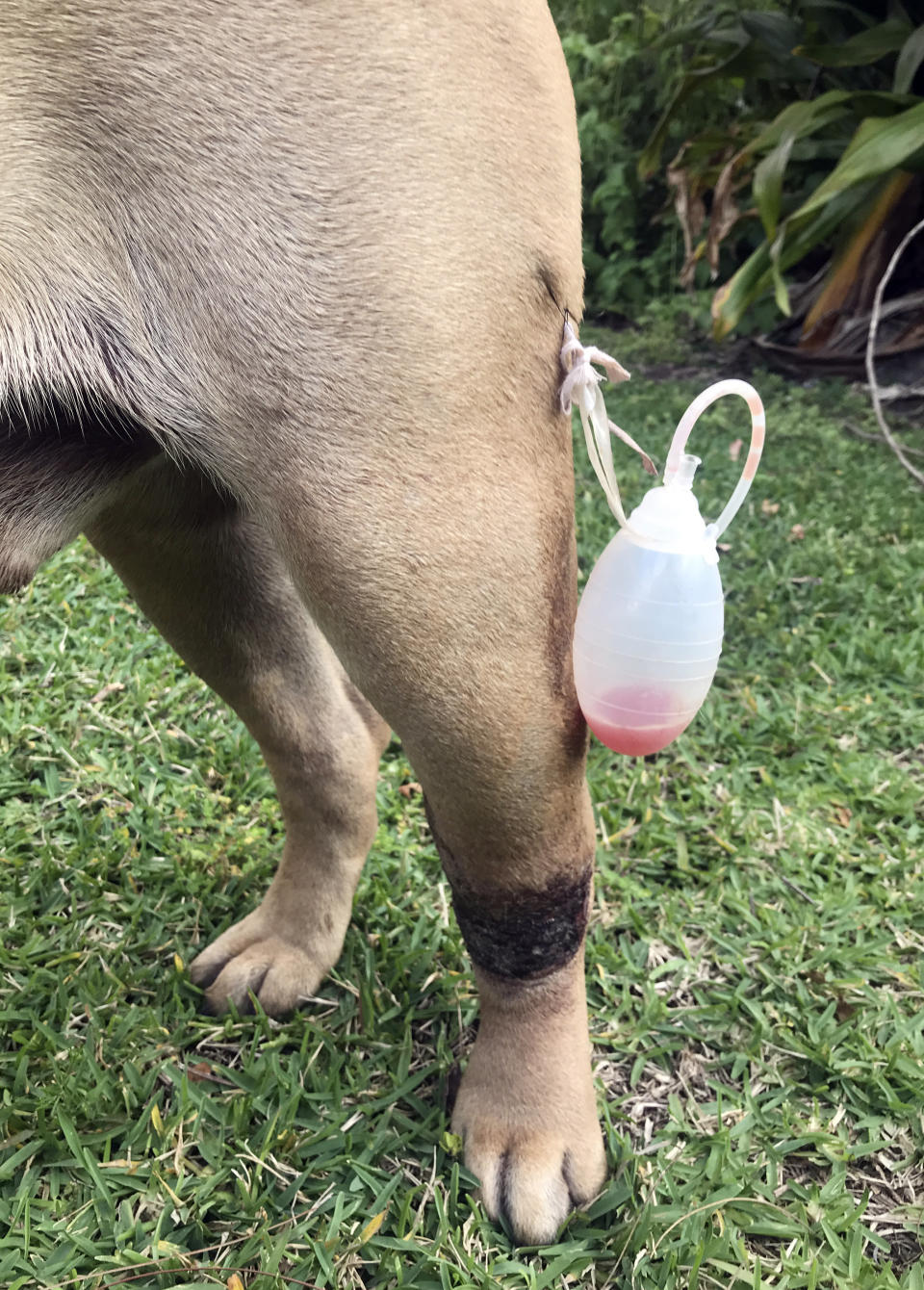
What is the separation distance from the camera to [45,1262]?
4.02ft

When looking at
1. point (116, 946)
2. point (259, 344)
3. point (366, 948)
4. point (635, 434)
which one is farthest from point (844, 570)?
point (259, 344)

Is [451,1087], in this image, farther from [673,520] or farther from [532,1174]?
[673,520]

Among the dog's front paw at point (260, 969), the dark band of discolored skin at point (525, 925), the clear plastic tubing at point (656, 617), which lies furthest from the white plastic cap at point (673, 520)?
the dog's front paw at point (260, 969)

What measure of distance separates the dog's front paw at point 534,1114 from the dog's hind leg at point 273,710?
1.35ft

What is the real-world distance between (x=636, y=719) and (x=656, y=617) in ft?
0.39

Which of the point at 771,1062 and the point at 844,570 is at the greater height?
the point at 771,1062

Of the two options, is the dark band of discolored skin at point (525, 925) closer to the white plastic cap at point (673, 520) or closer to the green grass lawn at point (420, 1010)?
the green grass lawn at point (420, 1010)

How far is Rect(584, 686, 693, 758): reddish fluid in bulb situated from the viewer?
1.10m

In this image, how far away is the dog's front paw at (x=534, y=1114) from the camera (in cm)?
132

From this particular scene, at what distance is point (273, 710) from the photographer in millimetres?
1600

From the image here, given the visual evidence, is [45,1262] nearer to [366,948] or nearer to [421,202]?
[366,948]

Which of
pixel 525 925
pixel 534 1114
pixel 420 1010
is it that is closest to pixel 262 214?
pixel 525 925

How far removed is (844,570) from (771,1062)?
6.41 ft

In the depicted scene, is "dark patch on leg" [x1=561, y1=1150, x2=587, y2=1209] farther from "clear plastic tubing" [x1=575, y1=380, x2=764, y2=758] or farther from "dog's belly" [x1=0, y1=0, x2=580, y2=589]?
"dog's belly" [x1=0, y1=0, x2=580, y2=589]
